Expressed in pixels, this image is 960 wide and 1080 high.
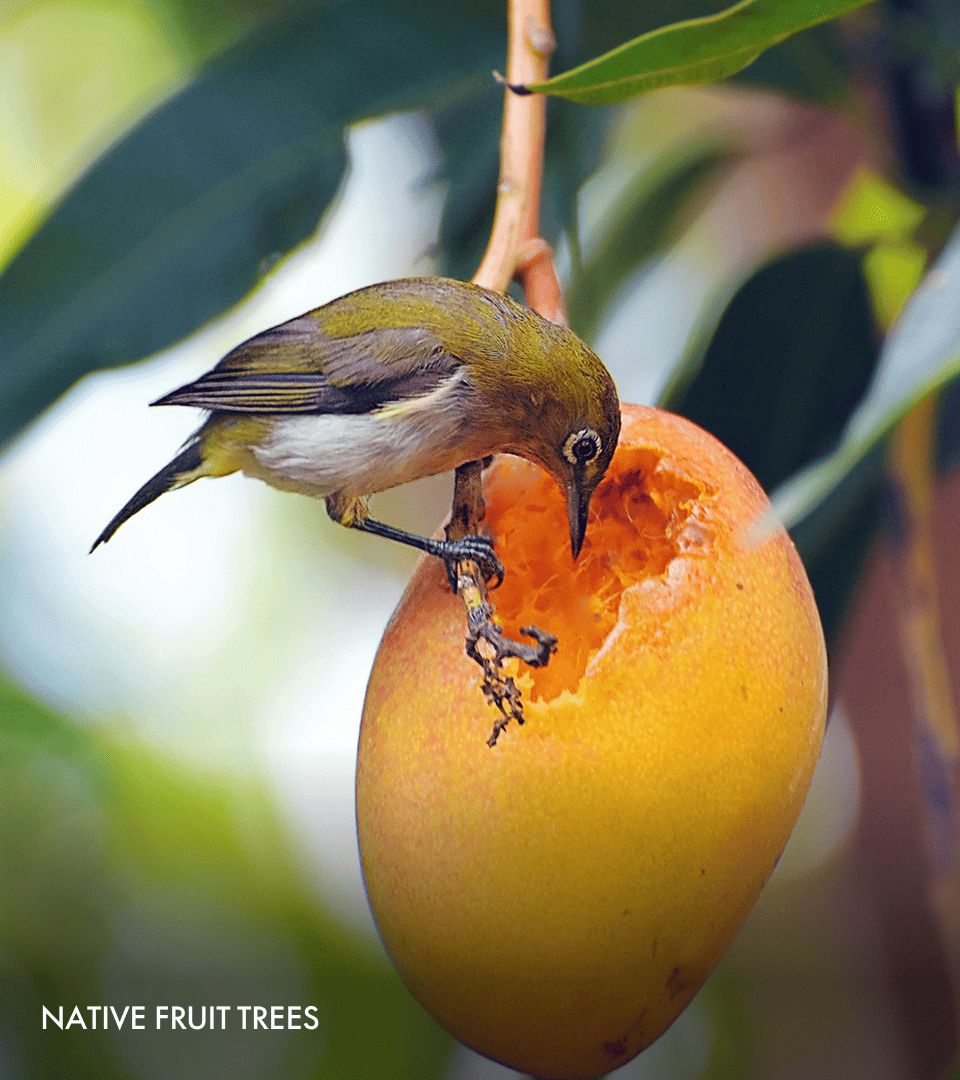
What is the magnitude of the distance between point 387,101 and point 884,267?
444 mm

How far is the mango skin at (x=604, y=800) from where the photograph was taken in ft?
1.76

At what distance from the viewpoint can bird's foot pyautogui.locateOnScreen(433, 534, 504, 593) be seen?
1.83 feet

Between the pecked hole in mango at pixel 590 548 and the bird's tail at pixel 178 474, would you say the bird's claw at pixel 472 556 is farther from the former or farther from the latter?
the bird's tail at pixel 178 474

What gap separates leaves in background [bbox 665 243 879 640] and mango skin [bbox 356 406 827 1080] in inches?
10.2

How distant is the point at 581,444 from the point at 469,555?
0.34 ft

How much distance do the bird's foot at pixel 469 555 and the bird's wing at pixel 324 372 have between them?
0.49ft

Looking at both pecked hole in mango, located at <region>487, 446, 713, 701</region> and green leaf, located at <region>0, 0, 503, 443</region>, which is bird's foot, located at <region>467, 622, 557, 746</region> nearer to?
pecked hole in mango, located at <region>487, 446, 713, 701</region>

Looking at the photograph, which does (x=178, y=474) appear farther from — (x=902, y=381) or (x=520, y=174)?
(x=902, y=381)

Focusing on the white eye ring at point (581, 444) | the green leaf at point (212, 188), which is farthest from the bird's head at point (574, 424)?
the green leaf at point (212, 188)

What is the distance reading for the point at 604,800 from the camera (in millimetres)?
533

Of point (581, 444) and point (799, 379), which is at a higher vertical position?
point (799, 379)

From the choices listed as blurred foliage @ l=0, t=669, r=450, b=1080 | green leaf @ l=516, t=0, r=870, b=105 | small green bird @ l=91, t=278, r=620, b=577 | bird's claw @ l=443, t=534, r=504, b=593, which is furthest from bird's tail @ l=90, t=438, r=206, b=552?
blurred foliage @ l=0, t=669, r=450, b=1080

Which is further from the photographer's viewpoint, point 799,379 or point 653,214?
point 653,214

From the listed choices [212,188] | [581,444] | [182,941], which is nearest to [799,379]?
[581,444]
